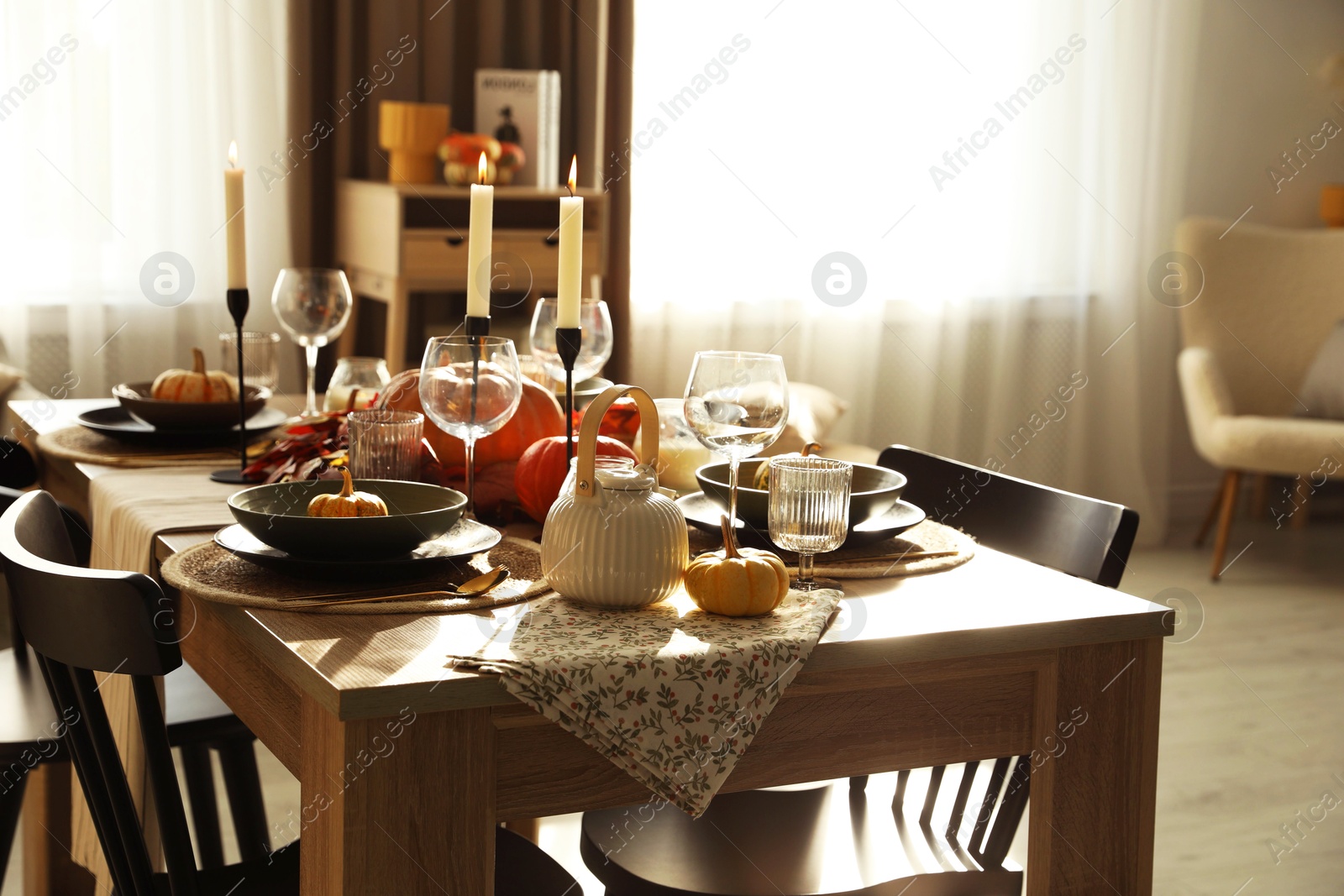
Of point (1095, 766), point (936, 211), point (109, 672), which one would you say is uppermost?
point (936, 211)

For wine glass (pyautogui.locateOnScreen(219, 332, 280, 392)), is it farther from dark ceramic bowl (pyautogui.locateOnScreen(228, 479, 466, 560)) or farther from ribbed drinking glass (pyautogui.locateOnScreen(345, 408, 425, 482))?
dark ceramic bowl (pyautogui.locateOnScreen(228, 479, 466, 560))

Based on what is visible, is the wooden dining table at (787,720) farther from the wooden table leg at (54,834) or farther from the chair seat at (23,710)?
the wooden table leg at (54,834)

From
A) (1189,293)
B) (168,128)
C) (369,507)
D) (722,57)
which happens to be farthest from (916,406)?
(369,507)

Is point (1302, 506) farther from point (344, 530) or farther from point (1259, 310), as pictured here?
point (344, 530)

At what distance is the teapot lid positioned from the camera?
3.45 feet

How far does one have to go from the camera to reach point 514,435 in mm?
1460

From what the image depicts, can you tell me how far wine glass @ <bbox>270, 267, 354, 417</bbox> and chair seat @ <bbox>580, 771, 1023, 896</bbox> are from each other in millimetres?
890

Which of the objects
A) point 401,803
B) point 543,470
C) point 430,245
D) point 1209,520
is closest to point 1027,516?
point 543,470

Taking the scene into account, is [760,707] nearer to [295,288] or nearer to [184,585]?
[184,585]

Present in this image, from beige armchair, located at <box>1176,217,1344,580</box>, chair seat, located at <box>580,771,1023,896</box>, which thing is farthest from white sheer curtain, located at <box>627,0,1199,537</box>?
chair seat, located at <box>580,771,1023,896</box>

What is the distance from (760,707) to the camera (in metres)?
0.95

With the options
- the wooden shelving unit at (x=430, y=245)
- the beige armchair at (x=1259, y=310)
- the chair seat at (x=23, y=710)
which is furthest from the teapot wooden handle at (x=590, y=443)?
the beige armchair at (x=1259, y=310)

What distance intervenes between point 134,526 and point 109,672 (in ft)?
1.44

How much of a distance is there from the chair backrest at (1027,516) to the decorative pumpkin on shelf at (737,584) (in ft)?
1.40
